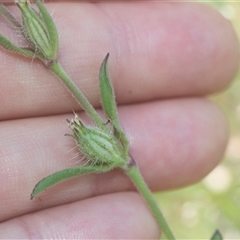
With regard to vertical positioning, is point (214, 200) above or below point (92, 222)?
below

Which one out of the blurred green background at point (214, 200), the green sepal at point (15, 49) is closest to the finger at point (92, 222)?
the green sepal at point (15, 49)

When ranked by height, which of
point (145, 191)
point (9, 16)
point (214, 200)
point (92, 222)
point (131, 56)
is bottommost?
point (214, 200)

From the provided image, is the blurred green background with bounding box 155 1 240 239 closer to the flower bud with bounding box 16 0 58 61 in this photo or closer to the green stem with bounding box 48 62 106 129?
the green stem with bounding box 48 62 106 129

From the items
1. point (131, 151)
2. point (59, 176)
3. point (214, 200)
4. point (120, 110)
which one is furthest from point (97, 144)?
point (214, 200)

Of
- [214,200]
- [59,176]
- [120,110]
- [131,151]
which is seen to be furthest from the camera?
[214,200]

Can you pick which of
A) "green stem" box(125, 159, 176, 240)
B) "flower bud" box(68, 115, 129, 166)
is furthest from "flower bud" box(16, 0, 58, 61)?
"green stem" box(125, 159, 176, 240)

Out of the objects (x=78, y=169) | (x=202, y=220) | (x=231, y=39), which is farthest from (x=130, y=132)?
(x=202, y=220)

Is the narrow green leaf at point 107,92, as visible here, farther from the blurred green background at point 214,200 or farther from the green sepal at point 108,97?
the blurred green background at point 214,200

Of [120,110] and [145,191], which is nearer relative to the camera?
[145,191]

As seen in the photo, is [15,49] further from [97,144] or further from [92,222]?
[92,222]
